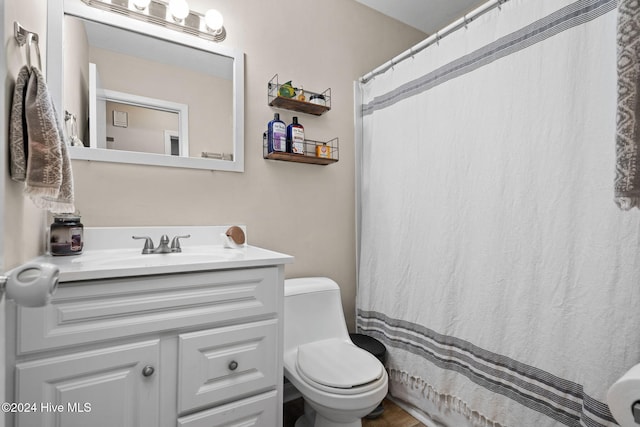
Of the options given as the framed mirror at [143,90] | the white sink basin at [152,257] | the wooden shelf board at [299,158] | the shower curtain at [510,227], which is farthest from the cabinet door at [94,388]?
the shower curtain at [510,227]

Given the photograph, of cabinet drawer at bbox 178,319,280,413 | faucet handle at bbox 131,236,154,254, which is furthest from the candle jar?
cabinet drawer at bbox 178,319,280,413

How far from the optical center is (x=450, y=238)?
1448mm

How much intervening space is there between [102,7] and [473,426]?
240 cm

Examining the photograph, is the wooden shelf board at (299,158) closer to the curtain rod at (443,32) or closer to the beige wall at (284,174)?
the beige wall at (284,174)

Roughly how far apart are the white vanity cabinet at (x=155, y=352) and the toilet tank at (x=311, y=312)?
1.18 ft

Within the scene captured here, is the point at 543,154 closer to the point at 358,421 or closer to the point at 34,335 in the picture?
the point at 358,421

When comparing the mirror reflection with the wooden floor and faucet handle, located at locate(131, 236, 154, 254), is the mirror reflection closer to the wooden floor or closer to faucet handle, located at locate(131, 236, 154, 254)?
faucet handle, located at locate(131, 236, 154, 254)

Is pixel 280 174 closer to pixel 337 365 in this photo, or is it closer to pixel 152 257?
pixel 152 257

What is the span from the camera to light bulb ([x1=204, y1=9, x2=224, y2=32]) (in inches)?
58.9

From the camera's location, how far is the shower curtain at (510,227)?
983 millimetres

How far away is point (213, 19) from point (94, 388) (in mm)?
1554

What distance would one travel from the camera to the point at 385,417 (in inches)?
64.4

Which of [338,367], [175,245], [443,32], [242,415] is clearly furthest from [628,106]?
[175,245]

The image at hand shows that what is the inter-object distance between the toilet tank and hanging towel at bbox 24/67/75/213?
1028mm
